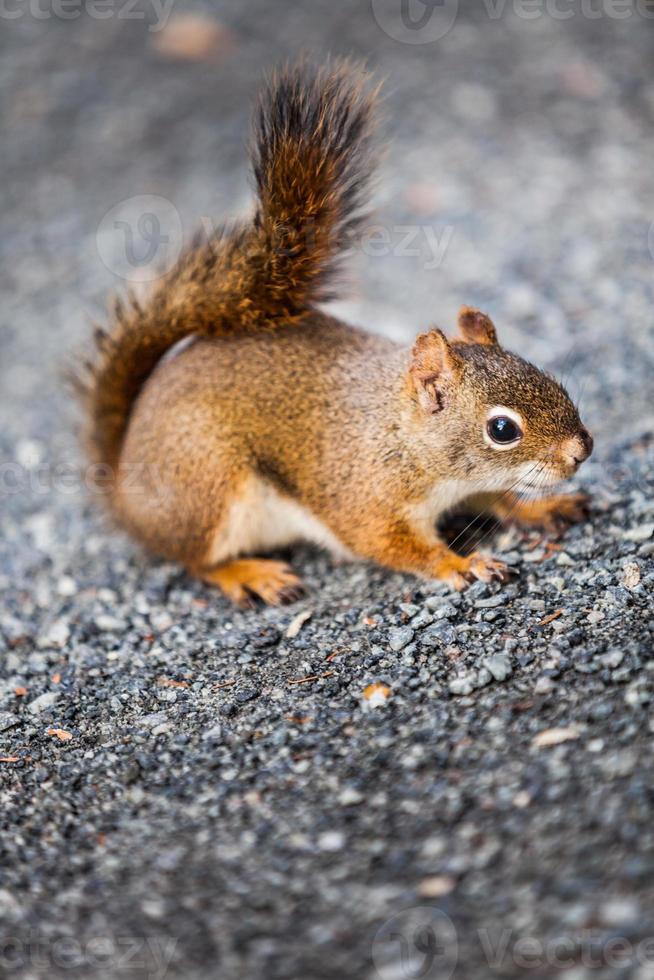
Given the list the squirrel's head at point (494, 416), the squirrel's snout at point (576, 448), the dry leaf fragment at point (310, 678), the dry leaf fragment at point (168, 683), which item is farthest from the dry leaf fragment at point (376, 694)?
the squirrel's snout at point (576, 448)

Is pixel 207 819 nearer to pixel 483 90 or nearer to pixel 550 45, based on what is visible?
pixel 483 90

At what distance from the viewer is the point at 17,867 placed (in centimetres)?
264

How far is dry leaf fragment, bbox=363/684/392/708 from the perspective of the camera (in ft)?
9.79

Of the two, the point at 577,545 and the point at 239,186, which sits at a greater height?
the point at 239,186

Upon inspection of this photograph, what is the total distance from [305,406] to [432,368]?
0.56m

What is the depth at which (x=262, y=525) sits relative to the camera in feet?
12.8

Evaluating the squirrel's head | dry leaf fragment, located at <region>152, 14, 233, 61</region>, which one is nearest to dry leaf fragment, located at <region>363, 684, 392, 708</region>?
the squirrel's head

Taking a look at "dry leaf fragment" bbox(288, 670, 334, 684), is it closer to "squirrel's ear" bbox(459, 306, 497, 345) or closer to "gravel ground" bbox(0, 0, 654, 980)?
"gravel ground" bbox(0, 0, 654, 980)

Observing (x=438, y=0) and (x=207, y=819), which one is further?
(x=438, y=0)

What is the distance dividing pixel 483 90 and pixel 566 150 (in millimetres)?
971

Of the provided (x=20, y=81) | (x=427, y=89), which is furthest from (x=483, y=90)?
(x=20, y=81)

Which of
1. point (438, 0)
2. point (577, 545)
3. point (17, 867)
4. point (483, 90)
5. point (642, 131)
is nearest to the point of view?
point (17, 867)

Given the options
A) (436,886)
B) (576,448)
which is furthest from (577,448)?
(436,886)

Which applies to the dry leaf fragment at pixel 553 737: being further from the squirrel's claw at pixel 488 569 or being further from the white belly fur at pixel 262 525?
the white belly fur at pixel 262 525
